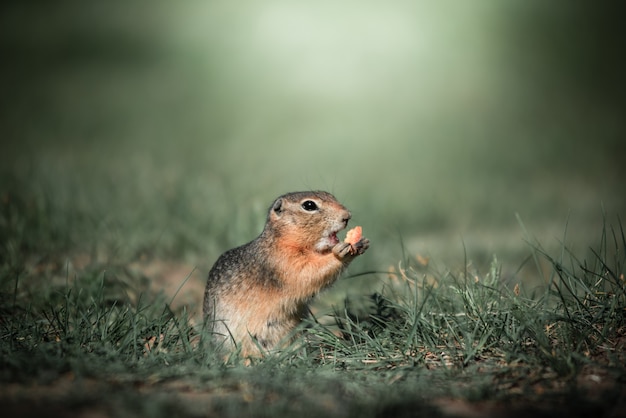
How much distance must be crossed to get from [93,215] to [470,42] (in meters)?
11.5

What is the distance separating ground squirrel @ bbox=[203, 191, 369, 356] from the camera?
3889 millimetres

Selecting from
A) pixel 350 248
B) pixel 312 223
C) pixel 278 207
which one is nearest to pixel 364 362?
pixel 350 248

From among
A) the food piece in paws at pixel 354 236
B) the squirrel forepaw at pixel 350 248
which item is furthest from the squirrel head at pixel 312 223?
the squirrel forepaw at pixel 350 248

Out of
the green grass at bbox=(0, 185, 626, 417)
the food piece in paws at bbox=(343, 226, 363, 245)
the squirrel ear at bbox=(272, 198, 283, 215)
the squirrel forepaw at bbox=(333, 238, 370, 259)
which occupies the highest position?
the squirrel ear at bbox=(272, 198, 283, 215)

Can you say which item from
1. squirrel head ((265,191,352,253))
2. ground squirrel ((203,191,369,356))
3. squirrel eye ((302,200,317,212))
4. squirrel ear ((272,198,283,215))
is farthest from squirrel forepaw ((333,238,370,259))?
squirrel ear ((272,198,283,215))

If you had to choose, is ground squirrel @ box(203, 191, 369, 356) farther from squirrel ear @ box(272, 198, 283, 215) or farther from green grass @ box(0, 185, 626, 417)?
green grass @ box(0, 185, 626, 417)

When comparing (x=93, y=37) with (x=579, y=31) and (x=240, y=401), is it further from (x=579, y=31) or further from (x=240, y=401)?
(x=240, y=401)

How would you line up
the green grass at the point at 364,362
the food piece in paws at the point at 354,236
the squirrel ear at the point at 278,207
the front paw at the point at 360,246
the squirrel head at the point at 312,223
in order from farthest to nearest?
1. the squirrel ear at the point at 278,207
2. the squirrel head at the point at 312,223
3. the food piece in paws at the point at 354,236
4. the front paw at the point at 360,246
5. the green grass at the point at 364,362

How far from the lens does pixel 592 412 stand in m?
2.59

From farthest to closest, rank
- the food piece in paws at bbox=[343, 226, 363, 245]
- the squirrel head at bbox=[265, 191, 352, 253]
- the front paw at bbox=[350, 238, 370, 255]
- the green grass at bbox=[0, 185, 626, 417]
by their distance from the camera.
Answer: the squirrel head at bbox=[265, 191, 352, 253]
the food piece in paws at bbox=[343, 226, 363, 245]
the front paw at bbox=[350, 238, 370, 255]
the green grass at bbox=[0, 185, 626, 417]

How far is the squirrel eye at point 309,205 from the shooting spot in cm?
409

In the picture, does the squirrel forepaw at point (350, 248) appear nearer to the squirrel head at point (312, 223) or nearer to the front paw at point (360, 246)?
the front paw at point (360, 246)

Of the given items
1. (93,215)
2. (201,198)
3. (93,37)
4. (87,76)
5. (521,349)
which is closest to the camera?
(521,349)

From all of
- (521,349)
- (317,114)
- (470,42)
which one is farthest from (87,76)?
(521,349)
